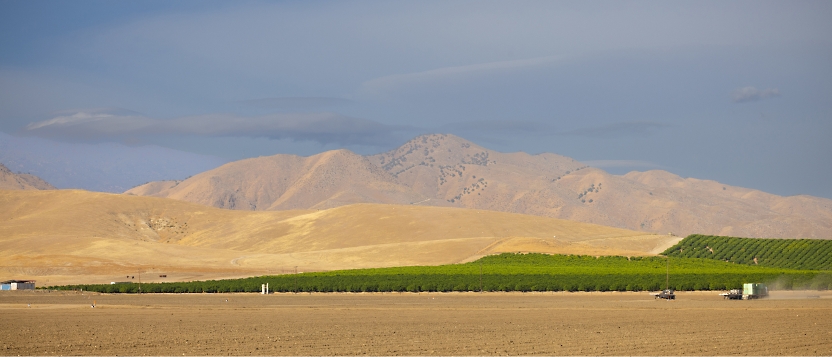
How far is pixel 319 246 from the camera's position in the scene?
156500mm

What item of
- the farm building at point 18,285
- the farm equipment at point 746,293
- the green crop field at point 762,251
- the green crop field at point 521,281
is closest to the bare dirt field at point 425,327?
the farm equipment at point 746,293

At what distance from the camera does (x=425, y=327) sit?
37.9 meters

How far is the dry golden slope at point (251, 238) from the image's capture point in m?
118

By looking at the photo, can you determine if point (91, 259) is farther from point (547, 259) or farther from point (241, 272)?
point (547, 259)

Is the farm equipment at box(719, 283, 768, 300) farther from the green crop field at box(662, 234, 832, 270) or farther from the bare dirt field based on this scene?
the green crop field at box(662, 234, 832, 270)

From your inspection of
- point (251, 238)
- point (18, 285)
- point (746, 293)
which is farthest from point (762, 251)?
point (251, 238)

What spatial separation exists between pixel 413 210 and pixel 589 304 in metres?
126

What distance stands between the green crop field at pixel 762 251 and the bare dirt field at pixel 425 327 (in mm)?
49924

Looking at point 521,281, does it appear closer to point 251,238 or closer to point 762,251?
point 762,251

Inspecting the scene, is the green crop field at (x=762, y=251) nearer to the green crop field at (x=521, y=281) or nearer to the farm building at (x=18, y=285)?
the green crop field at (x=521, y=281)

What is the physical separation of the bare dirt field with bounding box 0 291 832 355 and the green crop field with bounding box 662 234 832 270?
49924mm

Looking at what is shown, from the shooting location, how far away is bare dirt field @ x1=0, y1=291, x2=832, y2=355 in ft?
96.0

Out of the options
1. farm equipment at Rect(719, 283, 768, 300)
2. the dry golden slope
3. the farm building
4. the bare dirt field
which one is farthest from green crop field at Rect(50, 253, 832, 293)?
the dry golden slope

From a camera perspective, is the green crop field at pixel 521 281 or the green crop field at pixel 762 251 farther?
the green crop field at pixel 762 251
